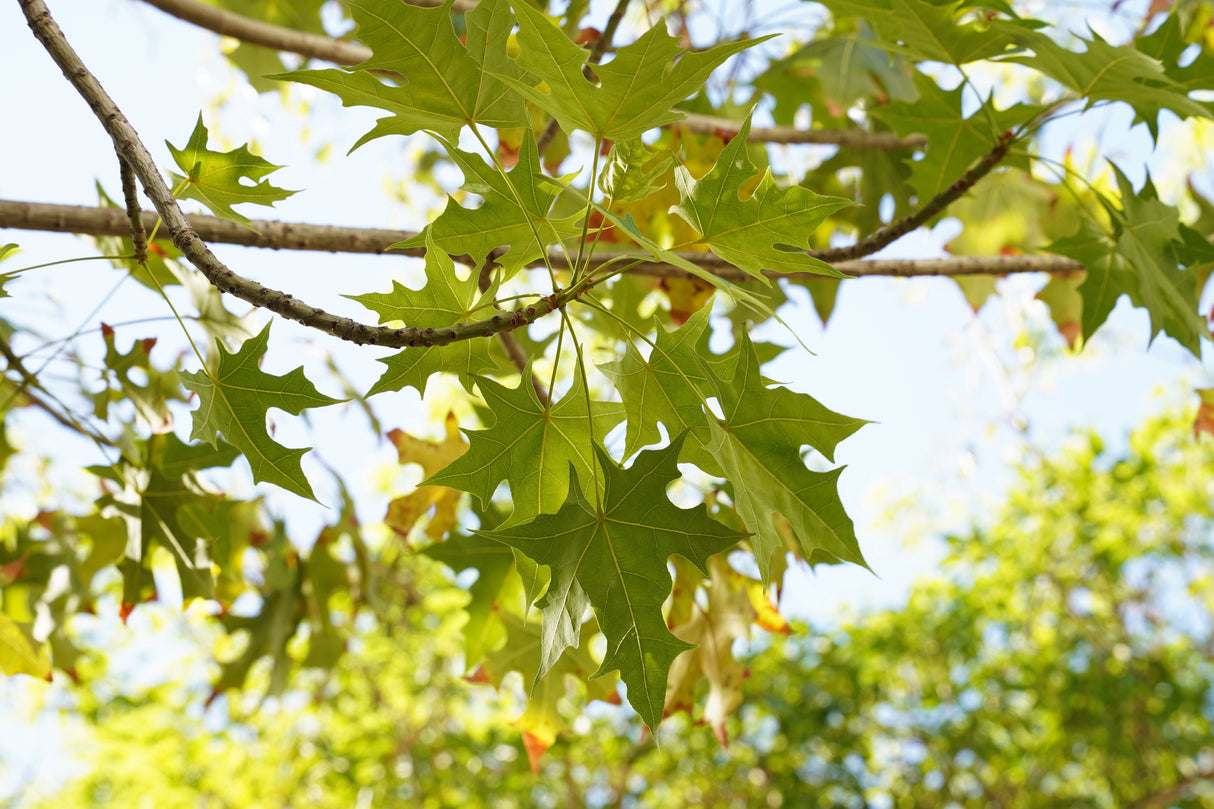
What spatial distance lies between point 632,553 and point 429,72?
59 centimetres

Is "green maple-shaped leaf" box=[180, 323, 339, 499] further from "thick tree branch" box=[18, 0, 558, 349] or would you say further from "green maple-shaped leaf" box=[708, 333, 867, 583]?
"green maple-shaped leaf" box=[708, 333, 867, 583]

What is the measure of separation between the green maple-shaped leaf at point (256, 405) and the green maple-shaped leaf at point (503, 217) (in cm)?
22

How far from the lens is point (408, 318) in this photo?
0.98 meters

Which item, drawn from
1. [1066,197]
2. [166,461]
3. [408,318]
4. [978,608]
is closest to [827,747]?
[978,608]

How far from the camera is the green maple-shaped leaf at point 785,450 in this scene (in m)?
0.97

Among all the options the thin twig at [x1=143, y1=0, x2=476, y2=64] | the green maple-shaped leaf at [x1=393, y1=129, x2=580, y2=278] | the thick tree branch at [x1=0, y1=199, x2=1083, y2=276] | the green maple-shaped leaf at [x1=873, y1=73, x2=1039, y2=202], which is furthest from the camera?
the thin twig at [x1=143, y1=0, x2=476, y2=64]

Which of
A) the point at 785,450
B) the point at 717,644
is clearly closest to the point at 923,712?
the point at 717,644

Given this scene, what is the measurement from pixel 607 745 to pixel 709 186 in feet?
14.4

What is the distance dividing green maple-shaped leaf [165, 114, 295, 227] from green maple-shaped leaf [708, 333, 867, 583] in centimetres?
62

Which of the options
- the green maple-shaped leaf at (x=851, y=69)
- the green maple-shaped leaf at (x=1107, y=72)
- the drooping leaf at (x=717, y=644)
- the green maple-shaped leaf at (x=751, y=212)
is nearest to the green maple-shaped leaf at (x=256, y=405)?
the green maple-shaped leaf at (x=751, y=212)

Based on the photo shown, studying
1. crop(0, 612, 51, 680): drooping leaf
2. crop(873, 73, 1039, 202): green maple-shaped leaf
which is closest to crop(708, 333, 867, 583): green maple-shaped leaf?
crop(873, 73, 1039, 202): green maple-shaped leaf

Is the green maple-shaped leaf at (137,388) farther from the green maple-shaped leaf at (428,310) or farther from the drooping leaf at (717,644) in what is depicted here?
the drooping leaf at (717,644)

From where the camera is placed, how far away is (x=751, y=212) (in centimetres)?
92

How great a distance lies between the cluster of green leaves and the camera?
4578mm
